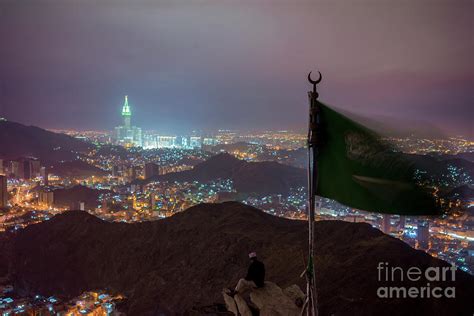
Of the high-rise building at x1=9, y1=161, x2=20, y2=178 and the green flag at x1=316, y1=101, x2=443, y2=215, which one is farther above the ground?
the green flag at x1=316, y1=101, x2=443, y2=215

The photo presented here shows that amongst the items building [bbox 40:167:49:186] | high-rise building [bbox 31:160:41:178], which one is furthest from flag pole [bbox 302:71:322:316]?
high-rise building [bbox 31:160:41:178]

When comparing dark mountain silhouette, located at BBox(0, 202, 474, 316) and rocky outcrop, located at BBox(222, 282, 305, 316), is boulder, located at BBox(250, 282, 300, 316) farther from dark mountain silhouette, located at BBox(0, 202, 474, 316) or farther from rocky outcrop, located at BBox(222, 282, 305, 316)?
dark mountain silhouette, located at BBox(0, 202, 474, 316)

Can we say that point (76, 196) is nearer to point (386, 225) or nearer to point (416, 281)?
point (386, 225)

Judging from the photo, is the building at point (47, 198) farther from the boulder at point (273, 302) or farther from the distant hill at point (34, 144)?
the boulder at point (273, 302)

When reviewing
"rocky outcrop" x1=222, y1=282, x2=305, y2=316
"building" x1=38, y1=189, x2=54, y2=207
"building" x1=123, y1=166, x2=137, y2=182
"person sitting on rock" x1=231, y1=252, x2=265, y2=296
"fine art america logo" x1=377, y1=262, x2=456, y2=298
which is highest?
"person sitting on rock" x1=231, y1=252, x2=265, y2=296

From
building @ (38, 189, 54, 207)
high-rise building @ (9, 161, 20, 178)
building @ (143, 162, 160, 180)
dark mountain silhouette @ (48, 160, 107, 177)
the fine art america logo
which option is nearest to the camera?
the fine art america logo

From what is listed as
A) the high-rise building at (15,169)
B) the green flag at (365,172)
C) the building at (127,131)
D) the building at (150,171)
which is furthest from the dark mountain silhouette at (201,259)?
the building at (127,131)
